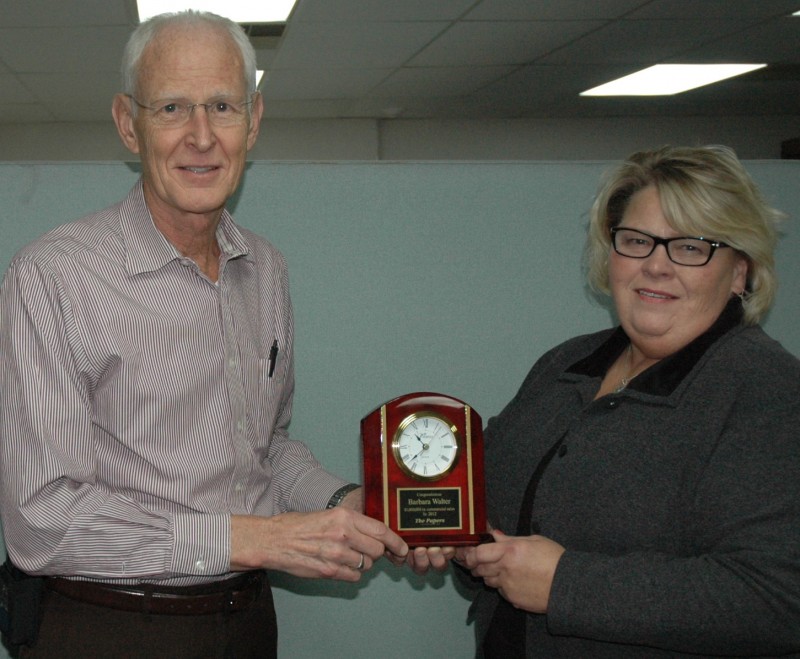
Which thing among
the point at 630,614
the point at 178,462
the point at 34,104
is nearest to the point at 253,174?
the point at 178,462

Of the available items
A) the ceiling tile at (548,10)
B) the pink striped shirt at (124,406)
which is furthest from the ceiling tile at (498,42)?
the pink striped shirt at (124,406)

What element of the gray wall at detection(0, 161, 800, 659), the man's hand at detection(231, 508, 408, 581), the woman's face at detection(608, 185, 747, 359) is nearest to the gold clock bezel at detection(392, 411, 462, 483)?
the man's hand at detection(231, 508, 408, 581)

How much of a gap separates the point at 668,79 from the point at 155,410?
23.7 feet

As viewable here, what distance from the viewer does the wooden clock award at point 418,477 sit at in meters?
1.54

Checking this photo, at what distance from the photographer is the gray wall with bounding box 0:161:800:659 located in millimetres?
2121

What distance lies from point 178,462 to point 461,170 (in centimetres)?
105

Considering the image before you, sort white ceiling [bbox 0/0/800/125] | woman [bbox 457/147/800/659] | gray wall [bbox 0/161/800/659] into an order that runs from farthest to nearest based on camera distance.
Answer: white ceiling [bbox 0/0/800/125] → gray wall [bbox 0/161/800/659] → woman [bbox 457/147/800/659]

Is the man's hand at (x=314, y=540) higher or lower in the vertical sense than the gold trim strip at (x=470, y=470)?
lower

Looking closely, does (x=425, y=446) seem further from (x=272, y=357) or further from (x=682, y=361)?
(x=682, y=361)

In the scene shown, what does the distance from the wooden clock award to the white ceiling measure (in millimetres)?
4092

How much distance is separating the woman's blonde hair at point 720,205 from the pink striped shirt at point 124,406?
2.68ft

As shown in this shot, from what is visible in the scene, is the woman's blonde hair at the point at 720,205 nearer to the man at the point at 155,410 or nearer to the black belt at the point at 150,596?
the man at the point at 155,410

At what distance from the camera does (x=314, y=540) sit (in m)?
1.50

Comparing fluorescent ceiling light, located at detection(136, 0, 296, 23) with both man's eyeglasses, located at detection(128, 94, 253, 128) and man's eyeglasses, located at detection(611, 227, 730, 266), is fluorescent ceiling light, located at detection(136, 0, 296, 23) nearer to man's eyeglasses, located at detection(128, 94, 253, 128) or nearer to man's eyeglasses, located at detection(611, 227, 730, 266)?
man's eyeglasses, located at detection(128, 94, 253, 128)
